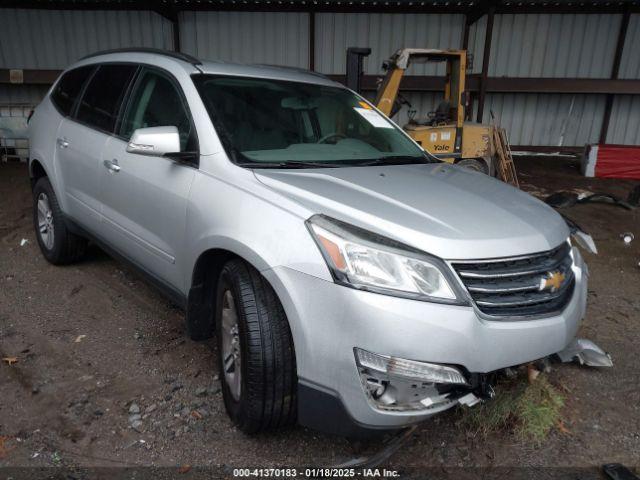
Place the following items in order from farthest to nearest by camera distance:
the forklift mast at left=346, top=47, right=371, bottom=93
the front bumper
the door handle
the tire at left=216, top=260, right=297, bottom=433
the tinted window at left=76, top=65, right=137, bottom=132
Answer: the forklift mast at left=346, top=47, right=371, bottom=93
the tinted window at left=76, top=65, right=137, bottom=132
the door handle
the tire at left=216, top=260, right=297, bottom=433
the front bumper

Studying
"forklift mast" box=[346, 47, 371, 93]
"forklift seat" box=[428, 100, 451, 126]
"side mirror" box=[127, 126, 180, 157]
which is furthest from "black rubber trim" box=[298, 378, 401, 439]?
"forklift seat" box=[428, 100, 451, 126]

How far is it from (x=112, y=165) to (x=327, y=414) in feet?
6.88

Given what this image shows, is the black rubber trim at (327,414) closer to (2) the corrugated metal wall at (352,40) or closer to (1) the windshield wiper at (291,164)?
(1) the windshield wiper at (291,164)

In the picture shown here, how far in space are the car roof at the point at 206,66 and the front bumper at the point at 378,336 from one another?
5.04 feet

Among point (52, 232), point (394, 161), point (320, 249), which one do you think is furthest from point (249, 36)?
point (320, 249)

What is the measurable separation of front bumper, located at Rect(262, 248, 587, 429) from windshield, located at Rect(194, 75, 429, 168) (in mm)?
855

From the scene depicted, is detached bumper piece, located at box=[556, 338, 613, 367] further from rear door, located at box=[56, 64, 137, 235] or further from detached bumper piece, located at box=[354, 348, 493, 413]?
rear door, located at box=[56, 64, 137, 235]

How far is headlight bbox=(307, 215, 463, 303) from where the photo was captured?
5.72 ft

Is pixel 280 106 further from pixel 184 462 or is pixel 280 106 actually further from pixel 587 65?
pixel 587 65

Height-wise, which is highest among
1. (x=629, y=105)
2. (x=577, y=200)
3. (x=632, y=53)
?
(x=632, y=53)

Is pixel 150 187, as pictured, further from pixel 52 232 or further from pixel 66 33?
pixel 66 33

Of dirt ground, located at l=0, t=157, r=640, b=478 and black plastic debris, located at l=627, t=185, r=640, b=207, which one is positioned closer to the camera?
dirt ground, located at l=0, t=157, r=640, b=478

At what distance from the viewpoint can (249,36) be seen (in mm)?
11688

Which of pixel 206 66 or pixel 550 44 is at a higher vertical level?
pixel 550 44
